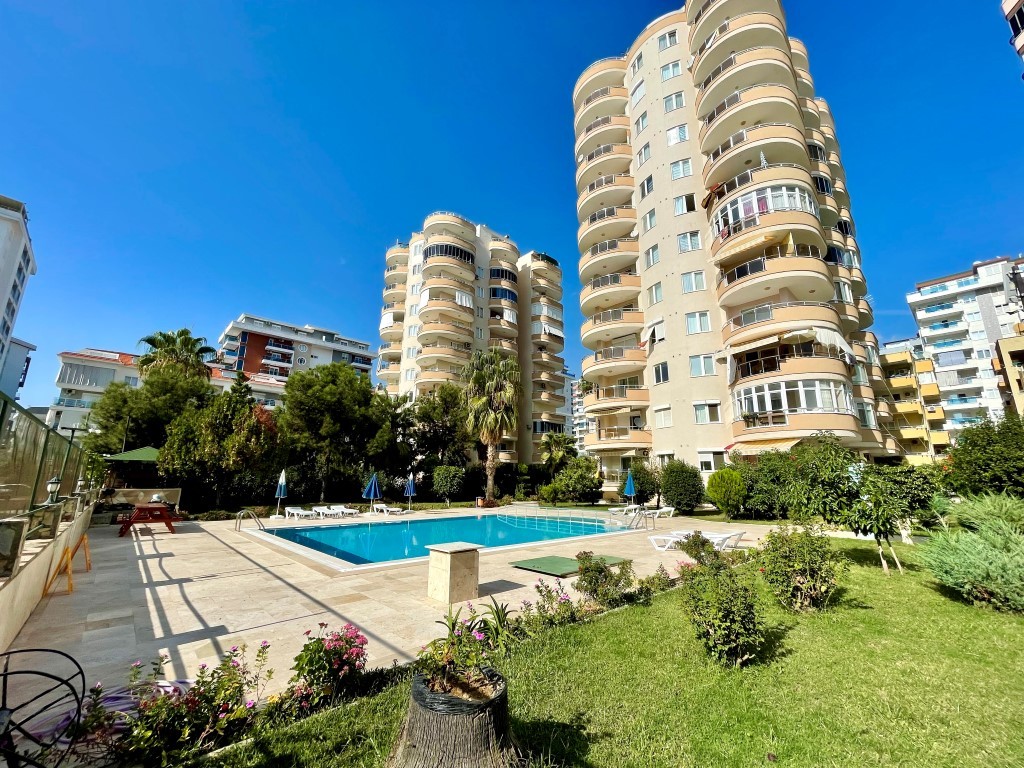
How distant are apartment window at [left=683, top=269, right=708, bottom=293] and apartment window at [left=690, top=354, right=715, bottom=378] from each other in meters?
4.72

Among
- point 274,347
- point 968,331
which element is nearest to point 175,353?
point 274,347

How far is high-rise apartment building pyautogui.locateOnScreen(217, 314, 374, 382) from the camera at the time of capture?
80.1 meters

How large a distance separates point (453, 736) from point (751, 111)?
35032mm

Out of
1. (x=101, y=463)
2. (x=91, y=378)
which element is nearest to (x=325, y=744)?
(x=101, y=463)

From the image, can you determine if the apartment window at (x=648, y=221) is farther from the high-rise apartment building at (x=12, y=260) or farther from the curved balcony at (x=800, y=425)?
the high-rise apartment building at (x=12, y=260)

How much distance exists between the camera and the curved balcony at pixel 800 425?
2206 centimetres

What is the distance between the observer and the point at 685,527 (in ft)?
64.0

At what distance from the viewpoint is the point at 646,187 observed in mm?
34250

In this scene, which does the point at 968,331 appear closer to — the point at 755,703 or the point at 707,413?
the point at 707,413

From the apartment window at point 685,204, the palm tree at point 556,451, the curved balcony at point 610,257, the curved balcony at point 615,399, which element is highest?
the apartment window at point 685,204

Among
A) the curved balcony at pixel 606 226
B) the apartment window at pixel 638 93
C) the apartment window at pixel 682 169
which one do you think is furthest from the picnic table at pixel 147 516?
the apartment window at pixel 638 93

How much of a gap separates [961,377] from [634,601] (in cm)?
7911

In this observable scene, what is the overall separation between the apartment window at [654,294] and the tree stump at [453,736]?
32.2 m

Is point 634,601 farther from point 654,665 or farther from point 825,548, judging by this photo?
point 825,548
